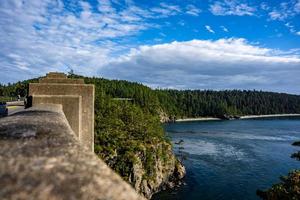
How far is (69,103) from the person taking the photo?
11062 mm

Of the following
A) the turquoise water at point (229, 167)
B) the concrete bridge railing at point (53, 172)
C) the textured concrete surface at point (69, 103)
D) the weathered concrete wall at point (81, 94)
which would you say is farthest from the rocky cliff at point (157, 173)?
the concrete bridge railing at point (53, 172)

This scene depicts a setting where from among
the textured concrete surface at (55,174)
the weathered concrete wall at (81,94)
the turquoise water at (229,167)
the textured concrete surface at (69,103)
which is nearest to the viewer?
the textured concrete surface at (55,174)

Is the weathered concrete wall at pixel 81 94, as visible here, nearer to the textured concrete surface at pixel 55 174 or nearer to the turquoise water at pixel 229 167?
the textured concrete surface at pixel 55 174

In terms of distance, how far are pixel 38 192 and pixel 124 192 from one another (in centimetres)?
53

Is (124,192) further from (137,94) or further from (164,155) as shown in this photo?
(137,94)

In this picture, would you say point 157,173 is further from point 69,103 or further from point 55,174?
point 55,174

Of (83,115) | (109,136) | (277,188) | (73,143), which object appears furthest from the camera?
(109,136)

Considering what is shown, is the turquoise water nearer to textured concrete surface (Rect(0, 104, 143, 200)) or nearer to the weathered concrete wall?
the weathered concrete wall

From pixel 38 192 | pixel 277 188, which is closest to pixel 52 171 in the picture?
pixel 38 192

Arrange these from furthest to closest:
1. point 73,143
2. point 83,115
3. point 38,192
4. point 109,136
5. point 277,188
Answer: point 109,136, point 277,188, point 83,115, point 73,143, point 38,192

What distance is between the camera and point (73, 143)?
374cm

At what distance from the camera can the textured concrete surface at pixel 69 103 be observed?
11.0m

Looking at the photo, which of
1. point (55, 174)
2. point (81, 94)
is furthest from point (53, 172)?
point (81, 94)

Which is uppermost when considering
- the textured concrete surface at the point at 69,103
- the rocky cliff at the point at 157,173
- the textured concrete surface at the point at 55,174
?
the textured concrete surface at the point at 69,103
